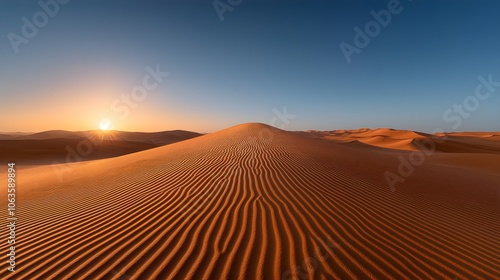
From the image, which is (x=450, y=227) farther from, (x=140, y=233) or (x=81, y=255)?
(x=81, y=255)

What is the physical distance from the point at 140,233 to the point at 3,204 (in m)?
5.38

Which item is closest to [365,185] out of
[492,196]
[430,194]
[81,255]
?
[430,194]

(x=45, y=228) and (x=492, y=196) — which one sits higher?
(x=45, y=228)

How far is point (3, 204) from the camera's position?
586cm

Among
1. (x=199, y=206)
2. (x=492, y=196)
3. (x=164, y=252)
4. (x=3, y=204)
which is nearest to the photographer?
(x=164, y=252)

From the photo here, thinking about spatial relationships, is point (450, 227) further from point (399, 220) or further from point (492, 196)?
point (492, 196)

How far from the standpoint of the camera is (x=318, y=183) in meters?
5.96

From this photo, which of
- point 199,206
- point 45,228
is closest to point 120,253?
point 199,206

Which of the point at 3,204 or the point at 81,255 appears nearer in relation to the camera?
the point at 81,255

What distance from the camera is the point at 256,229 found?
11.4 feet

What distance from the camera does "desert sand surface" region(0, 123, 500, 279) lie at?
276cm

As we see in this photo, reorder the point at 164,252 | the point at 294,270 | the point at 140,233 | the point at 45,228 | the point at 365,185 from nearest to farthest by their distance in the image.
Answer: the point at 294,270
the point at 164,252
the point at 140,233
the point at 45,228
the point at 365,185

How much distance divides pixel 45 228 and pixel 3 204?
3370mm

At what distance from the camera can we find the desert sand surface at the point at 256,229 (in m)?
2.76
